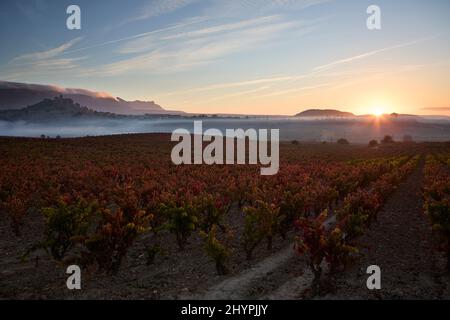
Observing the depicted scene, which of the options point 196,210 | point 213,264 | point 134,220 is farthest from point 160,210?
point 213,264

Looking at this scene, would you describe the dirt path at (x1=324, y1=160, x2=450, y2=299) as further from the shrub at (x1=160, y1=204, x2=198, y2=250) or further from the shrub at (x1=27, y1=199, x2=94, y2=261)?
the shrub at (x1=27, y1=199, x2=94, y2=261)

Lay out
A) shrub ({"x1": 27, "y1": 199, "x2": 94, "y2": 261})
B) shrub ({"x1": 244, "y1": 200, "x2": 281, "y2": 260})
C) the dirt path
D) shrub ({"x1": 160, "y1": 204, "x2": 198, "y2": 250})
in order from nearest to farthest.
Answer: the dirt path, shrub ({"x1": 27, "y1": 199, "x2": 94, "y2": 261}), shrub ({"x1": 244, "y1": 200, "x2": 281, "y2": 260}), shrub ({"x1": 160, "y1": 204, "x2": 198, "y2": 250})

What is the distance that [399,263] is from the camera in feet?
34.4

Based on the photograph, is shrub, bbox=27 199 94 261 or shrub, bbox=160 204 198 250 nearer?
shrub, bbox=27 199 94 261

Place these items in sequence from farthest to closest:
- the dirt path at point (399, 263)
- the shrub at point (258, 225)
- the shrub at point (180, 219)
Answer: the shrub at point (180, 219) → the shrub at point (258, 225) → the dirt path at point (399, 263)

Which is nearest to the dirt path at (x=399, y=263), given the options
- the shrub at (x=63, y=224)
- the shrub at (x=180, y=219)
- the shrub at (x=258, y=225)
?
the shrub at (x=258, y=225)

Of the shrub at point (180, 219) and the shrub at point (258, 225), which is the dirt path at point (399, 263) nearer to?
the shrub at point (258, 225)

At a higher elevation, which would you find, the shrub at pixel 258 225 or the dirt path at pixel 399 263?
the shrub at pixel 258 225

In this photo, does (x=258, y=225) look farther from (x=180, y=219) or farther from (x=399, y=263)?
(x=399, y=263)

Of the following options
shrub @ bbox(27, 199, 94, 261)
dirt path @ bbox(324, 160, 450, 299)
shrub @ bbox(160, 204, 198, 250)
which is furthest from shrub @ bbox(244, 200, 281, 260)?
shrub @ bbox(27, 199, 94, 261)

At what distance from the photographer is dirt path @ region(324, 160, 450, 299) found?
8.58 m

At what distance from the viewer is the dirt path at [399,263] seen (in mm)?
8578
